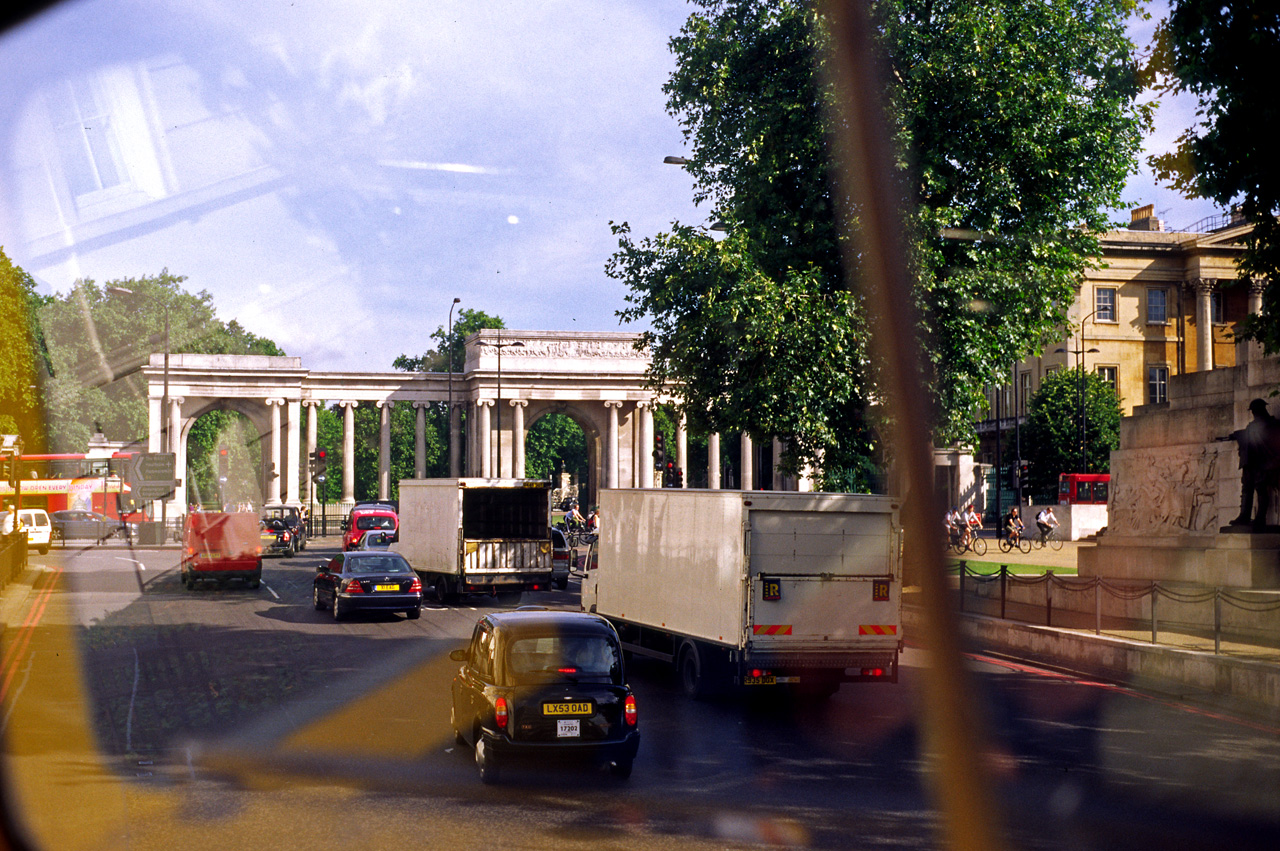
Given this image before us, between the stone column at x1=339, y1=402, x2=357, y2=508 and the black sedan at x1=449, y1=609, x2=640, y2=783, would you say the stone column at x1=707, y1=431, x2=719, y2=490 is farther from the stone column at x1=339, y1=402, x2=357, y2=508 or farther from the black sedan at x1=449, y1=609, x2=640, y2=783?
the black sedan at x1=449, y1=609, x2=640, y2=783

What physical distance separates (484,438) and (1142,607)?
2790 inches

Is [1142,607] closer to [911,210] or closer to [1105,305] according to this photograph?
[911,210]

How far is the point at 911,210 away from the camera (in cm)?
2388

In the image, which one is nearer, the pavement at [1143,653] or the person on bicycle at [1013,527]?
the pavement at [1143,653]

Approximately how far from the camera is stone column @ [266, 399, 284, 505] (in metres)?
89.8

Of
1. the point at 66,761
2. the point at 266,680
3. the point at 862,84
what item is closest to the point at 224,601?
the point at 266,680

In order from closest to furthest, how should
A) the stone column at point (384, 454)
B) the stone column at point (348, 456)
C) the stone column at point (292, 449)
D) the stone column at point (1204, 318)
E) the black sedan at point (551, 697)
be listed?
the black sedan at point (551, 697) < the stone column at point (1204, 318) < the stone column at point (348, 456) < the stone column at point (292, 449) < the stone column at point (384, 454)

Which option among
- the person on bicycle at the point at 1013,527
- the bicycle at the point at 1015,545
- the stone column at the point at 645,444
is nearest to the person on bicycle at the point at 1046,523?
the person on bicycle at the point at 1013,527

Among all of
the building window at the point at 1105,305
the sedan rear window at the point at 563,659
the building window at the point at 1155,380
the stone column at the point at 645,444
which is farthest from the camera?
the stone column at the point at 645,444

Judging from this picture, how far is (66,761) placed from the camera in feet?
36.6

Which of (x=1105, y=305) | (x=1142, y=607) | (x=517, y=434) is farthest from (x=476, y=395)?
(x=1142, y=607)

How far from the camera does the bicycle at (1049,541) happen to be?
1986 inches

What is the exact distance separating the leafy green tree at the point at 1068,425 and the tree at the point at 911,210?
4084 cm

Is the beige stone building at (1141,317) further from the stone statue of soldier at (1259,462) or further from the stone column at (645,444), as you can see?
the stone statue of soldier at (1259,462)
